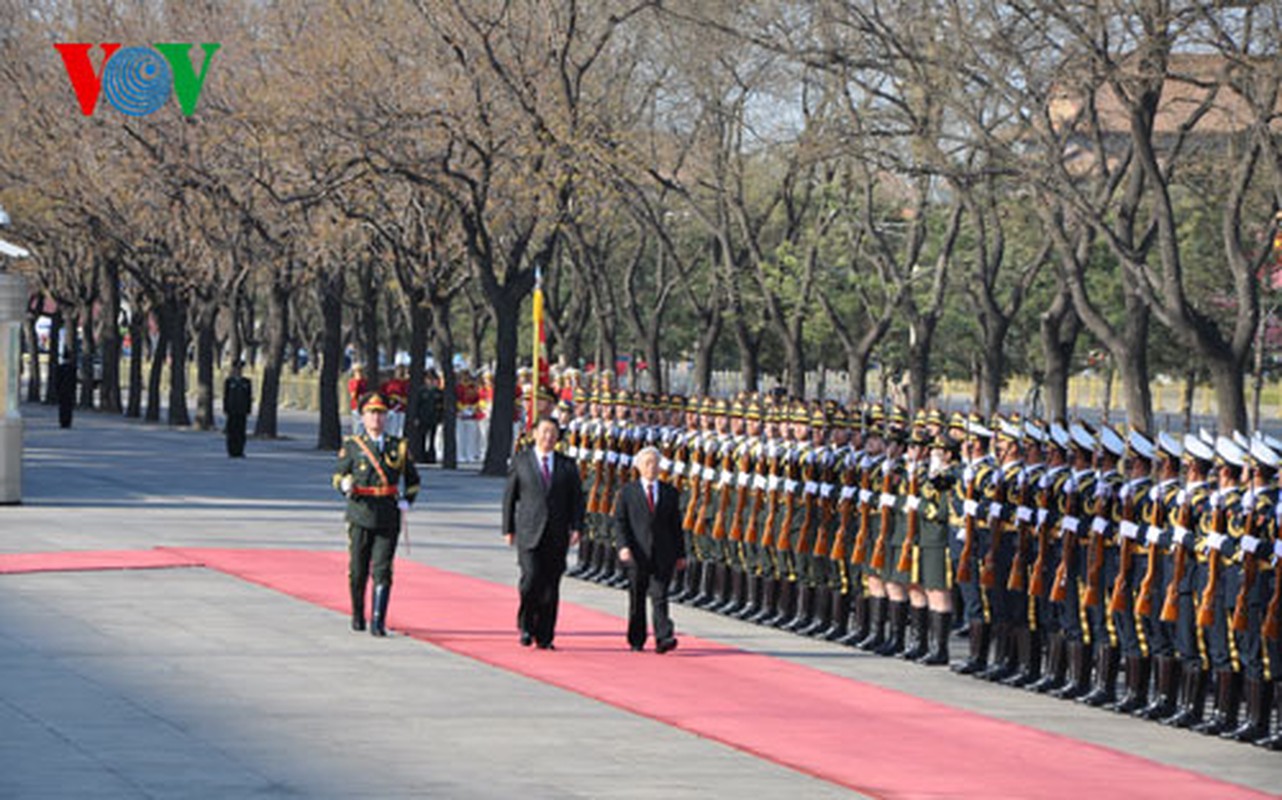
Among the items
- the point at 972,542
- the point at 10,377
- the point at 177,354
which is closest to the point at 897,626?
the point at 972,542

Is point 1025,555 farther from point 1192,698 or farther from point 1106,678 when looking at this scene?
point 1192,698

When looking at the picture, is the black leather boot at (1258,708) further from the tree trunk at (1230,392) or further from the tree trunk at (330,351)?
the tree trunk at (330,351)

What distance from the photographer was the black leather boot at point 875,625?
20.0 m

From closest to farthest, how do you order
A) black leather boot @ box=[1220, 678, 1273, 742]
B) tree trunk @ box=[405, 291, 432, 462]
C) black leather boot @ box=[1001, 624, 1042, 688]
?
black leather boot @ box=[1220, 678, 1273, 742] < black leather boot @ box=[1001, 624, 1042, 688] < tree trunk @ box=[405, 291, 432, 462]

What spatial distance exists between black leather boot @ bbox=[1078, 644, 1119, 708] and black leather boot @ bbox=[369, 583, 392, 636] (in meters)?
5.46

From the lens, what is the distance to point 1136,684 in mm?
16766

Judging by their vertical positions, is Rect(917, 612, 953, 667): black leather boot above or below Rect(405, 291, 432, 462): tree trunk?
below

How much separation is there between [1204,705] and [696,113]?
3340 cm

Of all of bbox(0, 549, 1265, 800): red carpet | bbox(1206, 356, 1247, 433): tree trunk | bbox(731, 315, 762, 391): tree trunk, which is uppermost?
bbox(731, 315, 762, 391): tree trunk

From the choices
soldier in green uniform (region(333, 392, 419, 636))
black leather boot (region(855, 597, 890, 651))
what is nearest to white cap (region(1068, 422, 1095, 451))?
black leather boot (region(855, 597, 890, 651))

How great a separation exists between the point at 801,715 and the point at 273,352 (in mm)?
40084

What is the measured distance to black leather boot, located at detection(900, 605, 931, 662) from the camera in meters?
19.5

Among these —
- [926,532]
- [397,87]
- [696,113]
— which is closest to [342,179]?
[397,87]

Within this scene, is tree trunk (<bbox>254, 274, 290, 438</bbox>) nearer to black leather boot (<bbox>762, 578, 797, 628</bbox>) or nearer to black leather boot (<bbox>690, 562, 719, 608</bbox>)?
black leather boot (<bbox>690, 562, 719, 608</bbox>)
